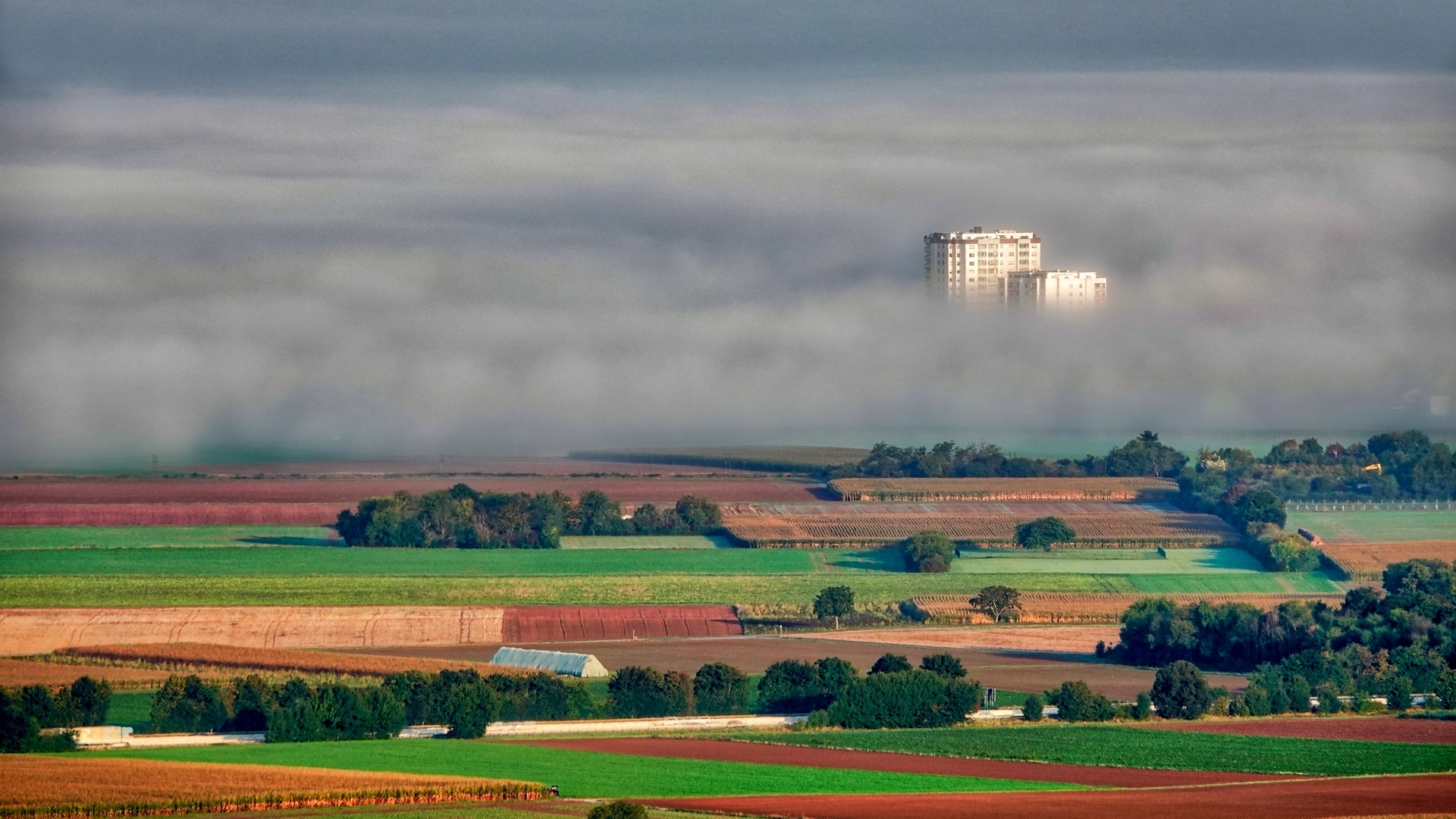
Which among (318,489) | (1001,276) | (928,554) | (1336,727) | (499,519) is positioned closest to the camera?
(1336,727)

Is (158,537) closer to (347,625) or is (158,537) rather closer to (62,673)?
(347,625)

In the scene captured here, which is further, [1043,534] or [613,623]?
[1043,534]

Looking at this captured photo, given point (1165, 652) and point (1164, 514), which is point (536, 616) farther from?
point (1164, 514)

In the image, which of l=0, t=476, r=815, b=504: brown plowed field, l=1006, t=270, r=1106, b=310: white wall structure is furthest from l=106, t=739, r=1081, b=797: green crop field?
l=1006, t=270, r=1106, b=310: white wall structure

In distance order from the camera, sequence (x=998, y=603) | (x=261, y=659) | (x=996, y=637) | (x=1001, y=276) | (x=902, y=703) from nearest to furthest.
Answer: (x=902, y=703) < (x=261, y=659) < (x=996, y=637) < (x=998, y=603) < (x=1001, y=276)

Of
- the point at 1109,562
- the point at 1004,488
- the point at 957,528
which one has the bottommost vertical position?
the point at 1109,562

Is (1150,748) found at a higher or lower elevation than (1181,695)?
lower

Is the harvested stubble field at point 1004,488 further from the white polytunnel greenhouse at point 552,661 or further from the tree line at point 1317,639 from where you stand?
the white polytunnel greenhouse at point 552,661

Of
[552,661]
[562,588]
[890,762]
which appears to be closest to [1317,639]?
[890,762]
